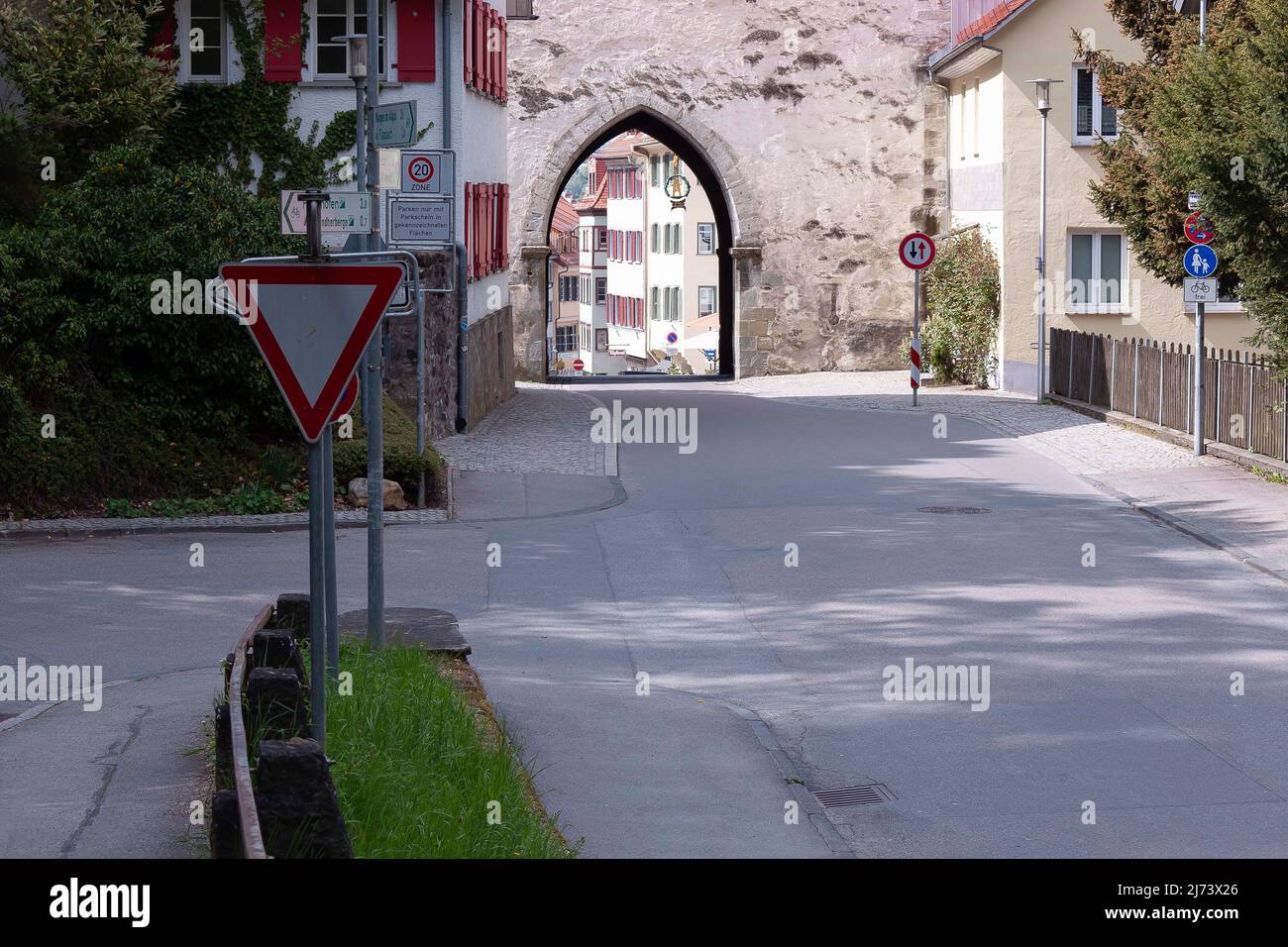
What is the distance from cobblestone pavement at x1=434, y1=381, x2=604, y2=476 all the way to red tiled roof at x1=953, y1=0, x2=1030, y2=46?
10.6 metres

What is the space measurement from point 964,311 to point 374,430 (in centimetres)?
2463

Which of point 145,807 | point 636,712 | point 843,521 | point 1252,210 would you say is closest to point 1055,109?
point 1252,210

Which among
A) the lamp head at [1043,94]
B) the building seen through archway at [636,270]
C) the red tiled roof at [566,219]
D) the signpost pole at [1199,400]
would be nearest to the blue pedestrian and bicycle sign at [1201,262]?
the signpost pole at [1199,400]

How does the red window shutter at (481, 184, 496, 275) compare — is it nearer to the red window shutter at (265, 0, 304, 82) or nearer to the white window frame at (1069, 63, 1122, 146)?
the red window shutter at (265, 0, 304, 82)

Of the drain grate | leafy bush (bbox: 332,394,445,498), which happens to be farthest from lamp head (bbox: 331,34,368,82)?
the drain grate

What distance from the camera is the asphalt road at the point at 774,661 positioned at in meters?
7.18

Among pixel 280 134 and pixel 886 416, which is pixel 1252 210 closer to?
pixel 886 416

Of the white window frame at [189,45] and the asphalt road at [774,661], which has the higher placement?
the white window frame at [189,45]

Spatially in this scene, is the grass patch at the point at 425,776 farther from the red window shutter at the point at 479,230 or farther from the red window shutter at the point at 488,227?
the red window shutter at the point at 488,227

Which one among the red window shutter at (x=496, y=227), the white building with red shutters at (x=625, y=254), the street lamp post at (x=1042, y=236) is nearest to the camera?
the street lamp post at (x=1042, y=236)

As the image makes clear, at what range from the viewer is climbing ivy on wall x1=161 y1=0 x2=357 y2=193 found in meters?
23.5

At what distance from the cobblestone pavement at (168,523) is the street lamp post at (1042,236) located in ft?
49.6

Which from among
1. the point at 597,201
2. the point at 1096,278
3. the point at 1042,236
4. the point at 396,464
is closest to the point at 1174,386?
the point at 1042,236

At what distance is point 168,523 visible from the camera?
639 inches
